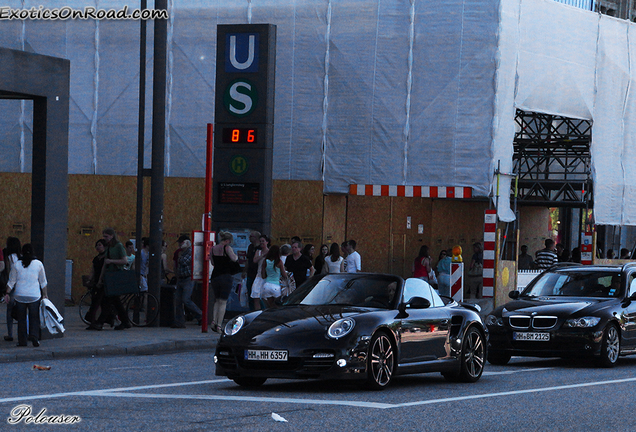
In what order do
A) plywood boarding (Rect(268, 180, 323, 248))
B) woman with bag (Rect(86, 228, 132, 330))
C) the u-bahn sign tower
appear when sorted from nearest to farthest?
woman with bag (Rect(86, 228, 132, 330)) → the u-bahn sign tower → plywood boarding (Rect(268, 180, 323, 248))

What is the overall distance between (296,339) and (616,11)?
43.9 metres

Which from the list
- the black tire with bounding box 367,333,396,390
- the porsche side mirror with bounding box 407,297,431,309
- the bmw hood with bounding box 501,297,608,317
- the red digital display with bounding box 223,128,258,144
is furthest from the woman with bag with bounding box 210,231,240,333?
the black tire with bounding box 367,333,396,390

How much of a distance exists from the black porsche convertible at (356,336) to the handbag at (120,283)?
7517 millimetres

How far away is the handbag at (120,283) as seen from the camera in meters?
19.3

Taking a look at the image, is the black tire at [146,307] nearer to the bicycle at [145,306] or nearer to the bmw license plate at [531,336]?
the bicycle at [145,306]

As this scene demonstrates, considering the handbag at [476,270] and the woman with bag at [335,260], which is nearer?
the woman with bag at [335,260]

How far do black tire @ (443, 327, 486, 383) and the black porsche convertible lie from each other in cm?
1

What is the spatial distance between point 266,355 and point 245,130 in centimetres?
1218

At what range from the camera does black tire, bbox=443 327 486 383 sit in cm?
1283

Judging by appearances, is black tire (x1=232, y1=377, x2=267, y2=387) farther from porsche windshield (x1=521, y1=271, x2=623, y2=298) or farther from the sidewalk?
porsche windshield (x1=521, y1=271, x2=623, y2=298)

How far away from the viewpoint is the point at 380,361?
1141 cm

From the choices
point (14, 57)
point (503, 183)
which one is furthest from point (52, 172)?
point (503, 183)

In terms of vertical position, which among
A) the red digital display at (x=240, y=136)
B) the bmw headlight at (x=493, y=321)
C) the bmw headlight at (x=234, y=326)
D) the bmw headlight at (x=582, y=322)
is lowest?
the bmw headlight at (x=493, y=321)

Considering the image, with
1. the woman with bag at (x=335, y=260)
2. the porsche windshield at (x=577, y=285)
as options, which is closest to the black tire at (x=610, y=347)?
the porsche windshield at (x=577, y=285)
